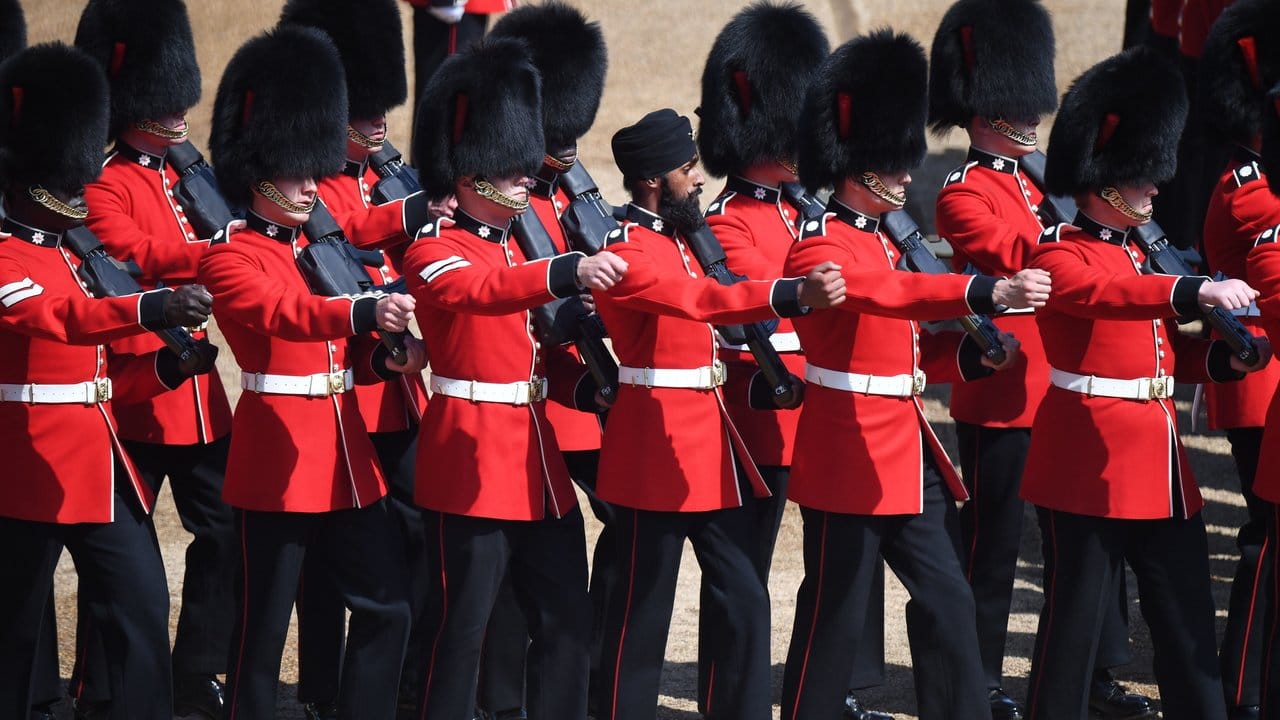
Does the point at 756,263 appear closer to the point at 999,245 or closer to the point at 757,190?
the point at 757,190

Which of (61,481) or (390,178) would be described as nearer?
(61,481)

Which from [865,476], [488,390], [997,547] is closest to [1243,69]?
[997,547]

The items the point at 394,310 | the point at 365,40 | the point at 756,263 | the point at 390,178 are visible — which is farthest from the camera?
the point at 365,40

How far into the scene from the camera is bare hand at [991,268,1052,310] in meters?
3.50

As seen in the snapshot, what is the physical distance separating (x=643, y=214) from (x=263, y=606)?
3.64 ft

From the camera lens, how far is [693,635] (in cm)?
541

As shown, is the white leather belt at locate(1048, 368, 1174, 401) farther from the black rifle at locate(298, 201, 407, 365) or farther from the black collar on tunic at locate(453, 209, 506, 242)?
the black rifle at locate(298, 201, 407, 365)

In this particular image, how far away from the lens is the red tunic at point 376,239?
4.62 m

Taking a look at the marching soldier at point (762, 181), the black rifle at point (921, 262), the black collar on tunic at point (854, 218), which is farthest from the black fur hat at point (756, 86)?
the black collar on tunic at point (854, 218)

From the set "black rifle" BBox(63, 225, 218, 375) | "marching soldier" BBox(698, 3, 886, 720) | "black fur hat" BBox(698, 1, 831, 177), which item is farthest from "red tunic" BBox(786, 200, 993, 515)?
"black rifle" BBox(63, 225, 218, 375)

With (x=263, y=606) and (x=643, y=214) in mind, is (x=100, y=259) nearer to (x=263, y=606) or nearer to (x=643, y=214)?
(x=263, y=606)

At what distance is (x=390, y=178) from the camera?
204 inches

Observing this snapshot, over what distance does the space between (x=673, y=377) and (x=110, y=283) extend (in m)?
1.15

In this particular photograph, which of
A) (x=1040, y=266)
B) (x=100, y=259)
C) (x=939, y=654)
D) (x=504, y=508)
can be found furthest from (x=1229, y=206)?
(x=100, y=259)
